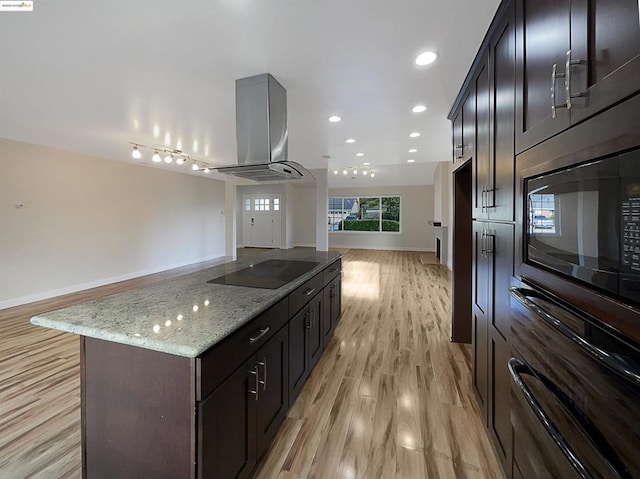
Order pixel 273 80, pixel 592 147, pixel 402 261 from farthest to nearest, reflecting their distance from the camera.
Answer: pixel 402 261 < pixel 273 80 < pixel 592 147

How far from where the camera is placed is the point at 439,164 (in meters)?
7.18

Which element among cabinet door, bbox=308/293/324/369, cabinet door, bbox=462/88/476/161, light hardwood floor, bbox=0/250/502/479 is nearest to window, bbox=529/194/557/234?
cabinet door, bbox=462/88/476/161

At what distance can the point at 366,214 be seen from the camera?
36.0 ft

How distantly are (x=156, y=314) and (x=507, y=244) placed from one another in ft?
5.52

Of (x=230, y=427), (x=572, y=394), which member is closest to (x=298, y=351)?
(x=230, y=427)

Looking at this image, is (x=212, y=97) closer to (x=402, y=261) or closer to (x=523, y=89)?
(x=523, y=89)

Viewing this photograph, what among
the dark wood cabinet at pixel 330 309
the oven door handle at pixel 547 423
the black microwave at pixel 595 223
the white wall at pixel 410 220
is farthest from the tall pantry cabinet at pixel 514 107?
the white wall at pixel 410 220

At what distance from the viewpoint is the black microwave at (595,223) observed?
0.62 metres

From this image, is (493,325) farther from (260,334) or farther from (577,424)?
(260,334)

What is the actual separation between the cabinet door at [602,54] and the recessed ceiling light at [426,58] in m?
1.24

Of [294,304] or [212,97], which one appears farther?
[212,97]

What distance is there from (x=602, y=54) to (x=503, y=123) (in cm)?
74

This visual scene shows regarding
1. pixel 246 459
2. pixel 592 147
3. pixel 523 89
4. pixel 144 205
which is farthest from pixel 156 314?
pixel 144 205

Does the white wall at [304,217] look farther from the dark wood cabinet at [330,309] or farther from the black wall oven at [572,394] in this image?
the black wall oven at [572,394]
